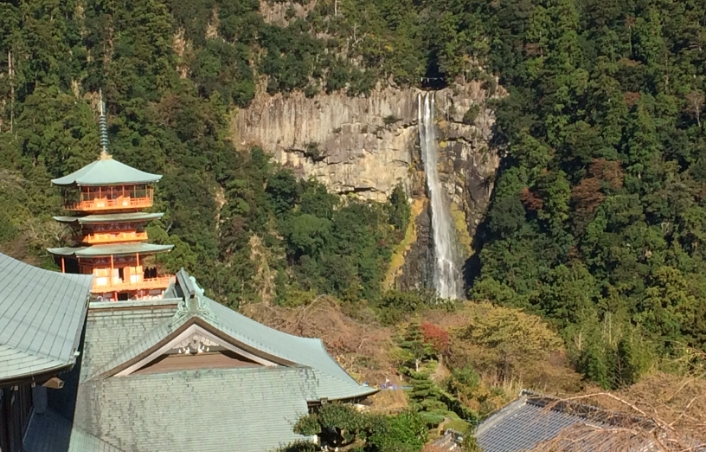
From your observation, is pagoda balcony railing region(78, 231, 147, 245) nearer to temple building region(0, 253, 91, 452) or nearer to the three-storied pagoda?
the three-storied pagoda

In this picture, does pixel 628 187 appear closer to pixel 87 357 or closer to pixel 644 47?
pixel 644 47

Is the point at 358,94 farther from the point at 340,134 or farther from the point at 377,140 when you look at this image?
the point at 377,140

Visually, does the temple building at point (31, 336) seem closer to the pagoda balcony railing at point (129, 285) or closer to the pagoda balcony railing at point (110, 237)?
the pagoda balcony railing at point (129, 285)

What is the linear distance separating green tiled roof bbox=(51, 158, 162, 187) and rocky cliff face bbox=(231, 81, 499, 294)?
2429 cm

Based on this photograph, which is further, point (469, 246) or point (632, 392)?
point (469, 246)

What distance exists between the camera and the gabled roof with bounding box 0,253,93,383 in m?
5.70

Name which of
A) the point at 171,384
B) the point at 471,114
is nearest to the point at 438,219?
the point at 471,114

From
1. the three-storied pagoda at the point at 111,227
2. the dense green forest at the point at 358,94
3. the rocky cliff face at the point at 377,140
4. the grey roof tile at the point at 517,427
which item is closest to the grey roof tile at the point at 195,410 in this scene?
the grey roof tile at the point at 517,427

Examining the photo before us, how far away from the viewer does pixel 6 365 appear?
5.60m

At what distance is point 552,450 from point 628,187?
125 ft

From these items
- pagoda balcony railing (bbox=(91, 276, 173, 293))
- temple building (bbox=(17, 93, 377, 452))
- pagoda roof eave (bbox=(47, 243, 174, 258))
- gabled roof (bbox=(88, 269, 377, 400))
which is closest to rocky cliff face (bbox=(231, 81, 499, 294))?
pagoda roof eave (bbox=(47, 243, 174, 258))

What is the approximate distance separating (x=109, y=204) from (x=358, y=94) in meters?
27.0

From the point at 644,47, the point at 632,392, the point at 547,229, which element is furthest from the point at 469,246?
the point at 632,392

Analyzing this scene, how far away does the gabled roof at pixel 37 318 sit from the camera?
18.7ft
